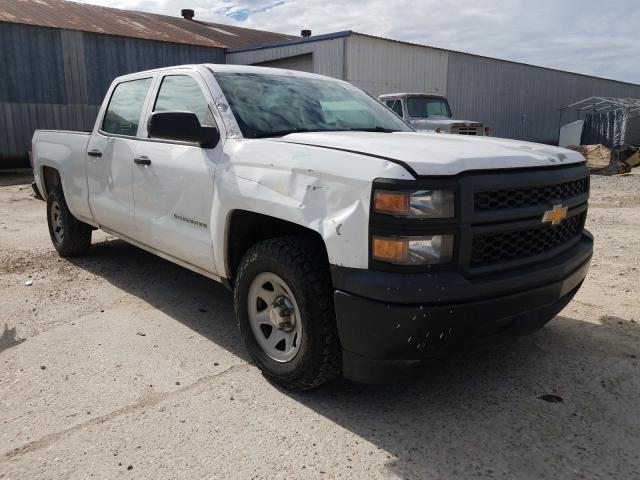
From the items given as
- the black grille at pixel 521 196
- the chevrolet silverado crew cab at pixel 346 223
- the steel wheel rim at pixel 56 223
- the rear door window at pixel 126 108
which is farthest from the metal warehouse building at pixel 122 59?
the black grille at pixel 521 196

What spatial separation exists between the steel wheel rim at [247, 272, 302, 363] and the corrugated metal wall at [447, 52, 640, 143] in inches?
803

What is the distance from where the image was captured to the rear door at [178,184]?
129 inches

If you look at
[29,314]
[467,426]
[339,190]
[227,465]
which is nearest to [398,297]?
[339,190]

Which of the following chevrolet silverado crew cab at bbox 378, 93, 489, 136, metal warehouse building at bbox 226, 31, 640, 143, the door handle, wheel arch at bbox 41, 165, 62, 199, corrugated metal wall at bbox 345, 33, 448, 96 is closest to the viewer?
the door handle

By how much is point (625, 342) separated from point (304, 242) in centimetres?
236

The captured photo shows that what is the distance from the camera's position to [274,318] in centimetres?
284

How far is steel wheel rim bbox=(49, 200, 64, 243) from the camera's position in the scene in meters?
5.65

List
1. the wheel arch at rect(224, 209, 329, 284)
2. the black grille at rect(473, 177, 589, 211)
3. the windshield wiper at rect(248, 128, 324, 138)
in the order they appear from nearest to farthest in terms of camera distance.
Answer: the black grille at rect(473, 177, 589, 211) → the wheel arch at rect(224, 209, 329, 284) → the windshield wiper at rect(248, 128, 324, 138)

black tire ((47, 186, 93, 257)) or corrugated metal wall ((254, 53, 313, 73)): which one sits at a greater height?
corrugated metal wall ((254, 53, 313, 73))

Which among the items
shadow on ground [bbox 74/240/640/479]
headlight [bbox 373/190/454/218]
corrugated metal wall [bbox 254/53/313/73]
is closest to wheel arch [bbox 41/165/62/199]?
shadow on ground [bbox 74/240/640/479]

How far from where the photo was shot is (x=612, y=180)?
13.2 m

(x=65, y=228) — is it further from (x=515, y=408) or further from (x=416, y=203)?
(x=515, y=408)

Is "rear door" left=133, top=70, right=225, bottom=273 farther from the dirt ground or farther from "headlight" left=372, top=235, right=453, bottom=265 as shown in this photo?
"headlight" left=372, top=235, right=453, bottom=265

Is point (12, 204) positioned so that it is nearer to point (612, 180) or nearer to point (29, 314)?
point (29, 314)
